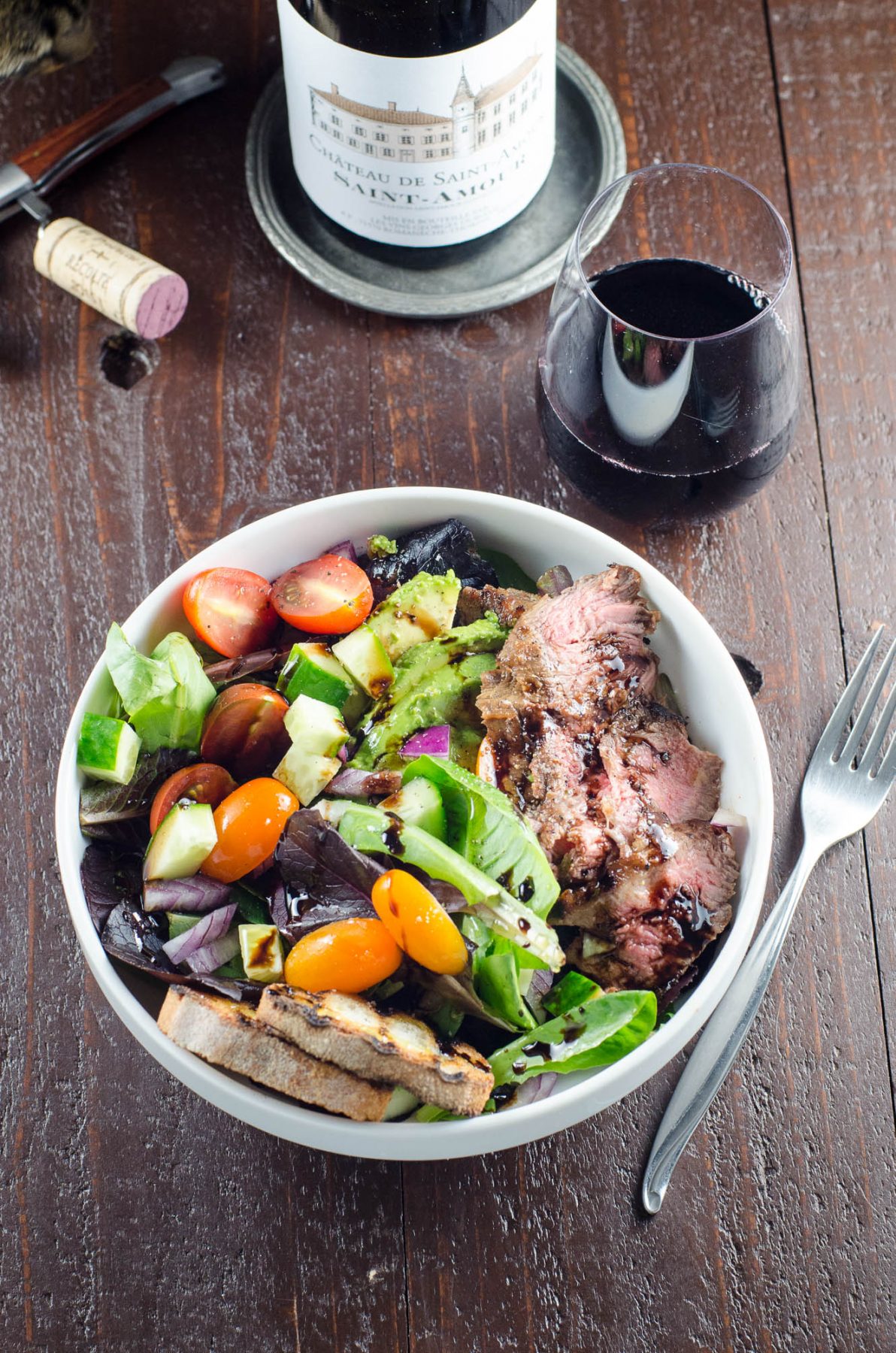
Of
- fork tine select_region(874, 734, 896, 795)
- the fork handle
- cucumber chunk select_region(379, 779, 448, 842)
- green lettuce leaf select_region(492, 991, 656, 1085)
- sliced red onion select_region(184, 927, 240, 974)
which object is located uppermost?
cucumber chunk select_region(379, 779, 448, 842)

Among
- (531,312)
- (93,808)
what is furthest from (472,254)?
(93,808)

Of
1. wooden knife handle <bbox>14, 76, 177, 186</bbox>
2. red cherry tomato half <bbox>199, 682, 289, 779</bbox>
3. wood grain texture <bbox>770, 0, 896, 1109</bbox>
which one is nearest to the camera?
red cherry tomato half <bbox>199, 682, 289, 779</bbox>

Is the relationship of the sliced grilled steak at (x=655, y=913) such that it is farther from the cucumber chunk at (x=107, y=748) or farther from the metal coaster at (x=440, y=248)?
the metal coaster at (x=440, y=248)

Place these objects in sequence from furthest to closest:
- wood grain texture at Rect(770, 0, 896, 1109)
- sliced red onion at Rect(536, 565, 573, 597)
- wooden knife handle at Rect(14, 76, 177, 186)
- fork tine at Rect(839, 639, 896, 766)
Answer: wooden knife handle at Rect(14, 76, 177, 186)
wood grain texture at Rect(770, 0, 896, 1109)
fork tine at Rect(839, 639, 896, 766)
sliced red onion at Rect(536, 565, 573, 597)

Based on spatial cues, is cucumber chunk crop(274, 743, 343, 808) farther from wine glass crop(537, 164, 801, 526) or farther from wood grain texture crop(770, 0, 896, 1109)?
wood grain texture crop(770, 0, 896, 1109)

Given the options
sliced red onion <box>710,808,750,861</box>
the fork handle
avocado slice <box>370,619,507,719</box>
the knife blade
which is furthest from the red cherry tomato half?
the knife blade

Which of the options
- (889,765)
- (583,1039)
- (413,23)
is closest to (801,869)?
(889,765)

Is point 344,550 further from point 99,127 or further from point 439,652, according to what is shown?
point 99,127
